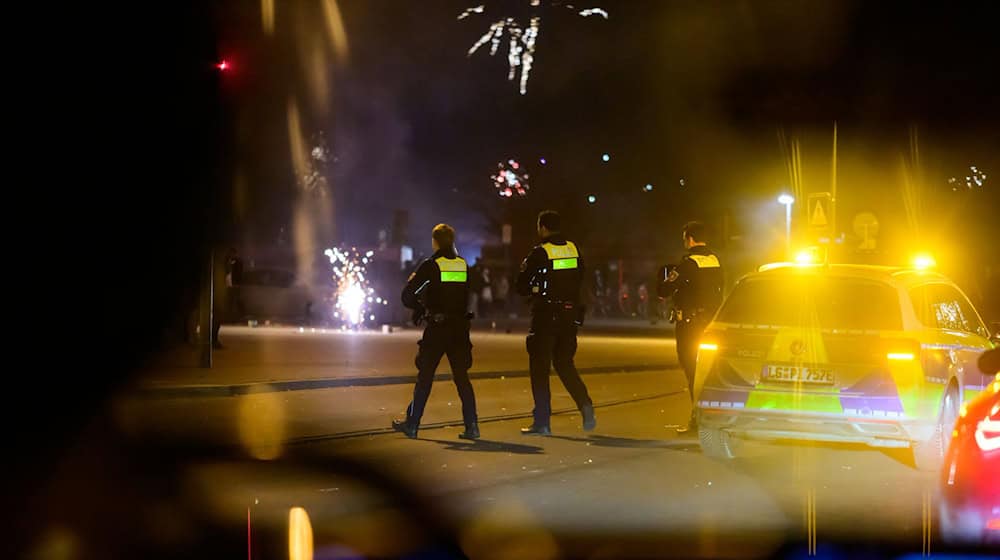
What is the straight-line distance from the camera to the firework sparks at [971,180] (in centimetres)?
3152

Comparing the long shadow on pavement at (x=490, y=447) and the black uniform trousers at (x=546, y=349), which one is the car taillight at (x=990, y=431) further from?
the black uniform trousers at (x=546, y=349)

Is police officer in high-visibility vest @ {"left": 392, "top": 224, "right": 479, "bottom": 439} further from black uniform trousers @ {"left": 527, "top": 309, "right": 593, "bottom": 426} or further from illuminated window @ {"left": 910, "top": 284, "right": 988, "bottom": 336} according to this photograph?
illuminated window @ {"left": 910, "top": 284, "right": 988, "bottom": 336}

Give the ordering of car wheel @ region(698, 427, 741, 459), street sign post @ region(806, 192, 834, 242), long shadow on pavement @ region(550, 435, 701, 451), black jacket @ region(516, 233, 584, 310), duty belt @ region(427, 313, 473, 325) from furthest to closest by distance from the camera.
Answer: street sign post @ region(806, 192, 834, 242)
black jacket @ region(516, 233, 584, 310)
duty belt @ region(427, 313, 473, 325)
long shadow on pavement @ region(550, 435, 701, 451)
car wheel @ region(698, 427, 741, 459)

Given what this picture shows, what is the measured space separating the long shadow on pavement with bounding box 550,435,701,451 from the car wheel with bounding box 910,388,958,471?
205 centimetres

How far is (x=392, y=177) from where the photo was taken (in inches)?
2869

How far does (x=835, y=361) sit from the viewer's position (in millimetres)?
9500

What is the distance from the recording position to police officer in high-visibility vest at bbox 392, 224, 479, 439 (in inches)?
449

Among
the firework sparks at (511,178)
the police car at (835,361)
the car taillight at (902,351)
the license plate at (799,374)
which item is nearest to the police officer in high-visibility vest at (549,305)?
the police car at (835,361)

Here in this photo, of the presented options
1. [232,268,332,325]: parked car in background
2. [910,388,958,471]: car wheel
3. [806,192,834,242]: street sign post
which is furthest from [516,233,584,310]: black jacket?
[232,268,332,325]: parked car in background

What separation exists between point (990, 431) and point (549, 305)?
6176 millimetres

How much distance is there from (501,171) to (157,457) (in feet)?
164

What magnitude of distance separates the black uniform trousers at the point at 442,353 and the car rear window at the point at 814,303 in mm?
2433

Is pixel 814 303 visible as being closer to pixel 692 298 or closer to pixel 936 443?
pixel 936 443

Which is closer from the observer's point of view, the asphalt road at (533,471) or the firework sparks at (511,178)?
the asphalt road at (533,471)
